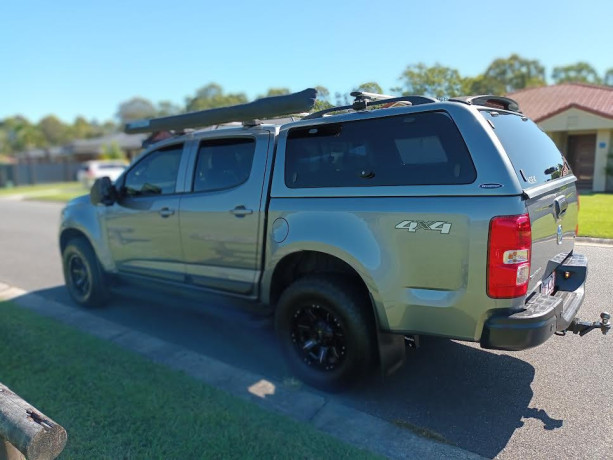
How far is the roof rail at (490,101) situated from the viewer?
3.29m

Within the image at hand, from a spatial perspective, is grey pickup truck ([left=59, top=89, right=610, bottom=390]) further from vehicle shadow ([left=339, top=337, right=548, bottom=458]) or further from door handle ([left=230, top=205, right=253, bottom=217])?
vehicle shadow ([left=339, top=337, right=548, bottom=458])

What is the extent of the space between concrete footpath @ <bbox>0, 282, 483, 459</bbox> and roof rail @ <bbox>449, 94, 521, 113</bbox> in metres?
2.25

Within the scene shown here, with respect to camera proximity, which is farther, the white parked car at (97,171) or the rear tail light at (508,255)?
the white parked car at (97,171)

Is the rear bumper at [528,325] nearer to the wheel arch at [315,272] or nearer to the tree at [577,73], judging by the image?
the wheel arch at [315,272]

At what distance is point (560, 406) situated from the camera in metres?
3.23

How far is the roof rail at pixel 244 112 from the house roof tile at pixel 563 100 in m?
15.6

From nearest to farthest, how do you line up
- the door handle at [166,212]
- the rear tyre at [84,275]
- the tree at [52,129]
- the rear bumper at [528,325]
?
the rear bumper at [528,325] < the door handle at [166,212] < the rear tyre at [84,275] < the tree at [52,129]

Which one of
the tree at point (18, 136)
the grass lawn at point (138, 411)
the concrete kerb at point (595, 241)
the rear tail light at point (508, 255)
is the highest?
the tree at point (18, 136)

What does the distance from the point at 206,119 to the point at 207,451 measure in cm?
297

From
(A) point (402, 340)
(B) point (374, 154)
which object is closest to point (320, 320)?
(A) point (402, 340)

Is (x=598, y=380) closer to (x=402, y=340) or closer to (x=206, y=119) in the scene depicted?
(x=402, y=340)

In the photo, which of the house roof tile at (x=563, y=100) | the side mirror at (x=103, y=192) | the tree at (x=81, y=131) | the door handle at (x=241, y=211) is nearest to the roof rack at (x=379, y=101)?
the door handle at (x=241, y=211)

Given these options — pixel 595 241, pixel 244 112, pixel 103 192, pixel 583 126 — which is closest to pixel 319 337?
pixel 244 112

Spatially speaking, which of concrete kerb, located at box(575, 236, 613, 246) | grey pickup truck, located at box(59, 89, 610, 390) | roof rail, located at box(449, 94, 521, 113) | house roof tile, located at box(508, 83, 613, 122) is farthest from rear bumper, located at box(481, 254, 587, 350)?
house roof tile, located at box(508, 83, 613, 122)
